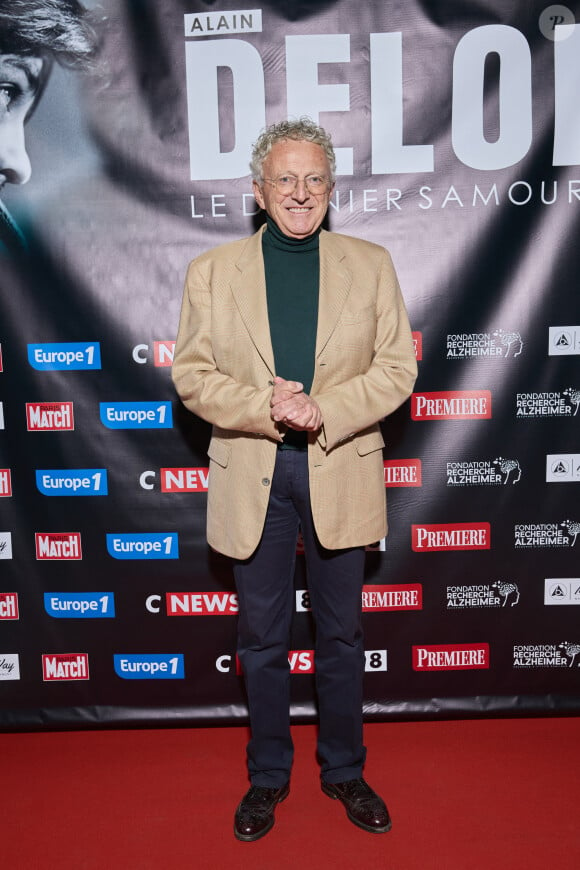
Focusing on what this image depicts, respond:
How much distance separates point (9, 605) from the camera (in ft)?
9.20

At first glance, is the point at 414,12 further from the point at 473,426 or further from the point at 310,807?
the point at 310,807

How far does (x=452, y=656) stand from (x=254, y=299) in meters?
1.56

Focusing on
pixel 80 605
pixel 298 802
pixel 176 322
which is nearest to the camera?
pixel 298 802

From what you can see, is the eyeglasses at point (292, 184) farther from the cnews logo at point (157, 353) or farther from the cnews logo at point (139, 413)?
the cnews logo at point (139, 413)

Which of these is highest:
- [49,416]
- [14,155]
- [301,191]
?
[14,155]

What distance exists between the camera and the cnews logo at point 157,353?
2689 mm

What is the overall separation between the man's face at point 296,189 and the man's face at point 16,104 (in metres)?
1.05

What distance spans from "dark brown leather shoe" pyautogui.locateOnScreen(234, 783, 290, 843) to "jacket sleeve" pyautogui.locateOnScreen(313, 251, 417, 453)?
1.04m

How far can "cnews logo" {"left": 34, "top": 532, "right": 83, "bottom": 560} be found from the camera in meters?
2.77

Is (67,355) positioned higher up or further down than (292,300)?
further down

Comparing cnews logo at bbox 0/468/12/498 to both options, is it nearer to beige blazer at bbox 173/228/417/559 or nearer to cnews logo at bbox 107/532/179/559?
cnews logo at bbox 107/532/179/559

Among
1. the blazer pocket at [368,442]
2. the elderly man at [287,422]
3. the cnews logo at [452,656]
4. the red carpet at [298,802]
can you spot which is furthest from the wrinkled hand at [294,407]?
the cnews logo at [452,656]

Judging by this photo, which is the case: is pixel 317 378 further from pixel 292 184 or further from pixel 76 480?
pixel 76 480

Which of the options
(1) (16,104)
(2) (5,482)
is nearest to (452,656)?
(2) (5,482)
